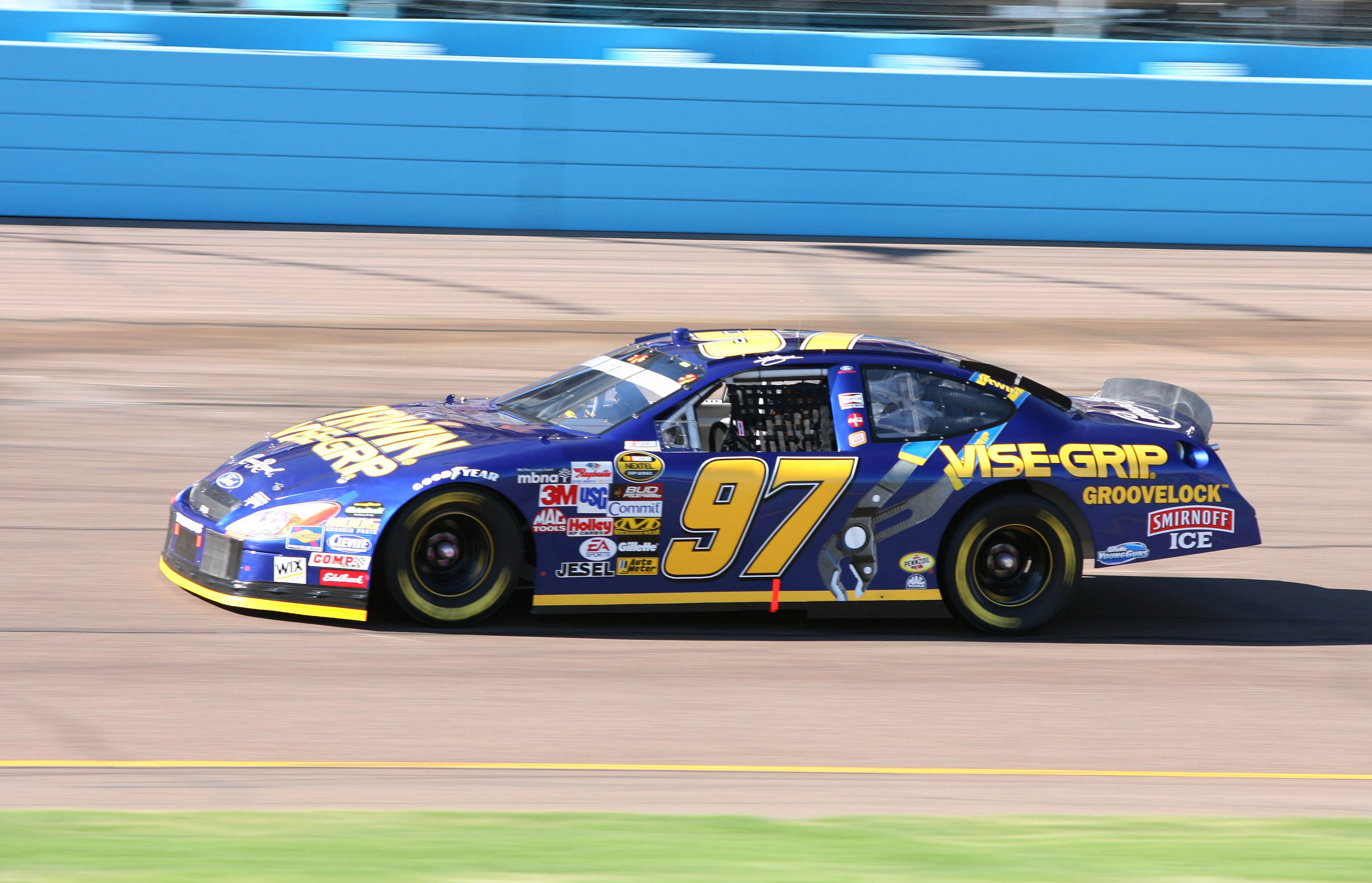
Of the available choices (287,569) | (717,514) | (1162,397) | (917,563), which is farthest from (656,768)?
(1162,397)

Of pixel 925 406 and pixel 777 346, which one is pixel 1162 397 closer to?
pixel 925 406

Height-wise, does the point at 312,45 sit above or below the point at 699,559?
above

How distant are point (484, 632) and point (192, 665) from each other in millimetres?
1191

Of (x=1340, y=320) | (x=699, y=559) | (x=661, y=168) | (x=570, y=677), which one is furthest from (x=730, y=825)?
(x=661, y=168)

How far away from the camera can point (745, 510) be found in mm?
6695

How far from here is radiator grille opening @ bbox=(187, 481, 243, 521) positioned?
6590 mm

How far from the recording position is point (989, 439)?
708cm

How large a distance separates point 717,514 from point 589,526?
55cm

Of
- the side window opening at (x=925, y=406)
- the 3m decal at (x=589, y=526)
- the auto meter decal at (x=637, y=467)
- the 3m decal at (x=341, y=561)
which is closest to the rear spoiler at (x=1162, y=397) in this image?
the side window opening at (x=925, y=406)

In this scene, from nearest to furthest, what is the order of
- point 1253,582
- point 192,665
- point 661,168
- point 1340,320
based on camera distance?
1. point 192,665
2. point 1253,582
3. point 1340,320
4. point 661,168

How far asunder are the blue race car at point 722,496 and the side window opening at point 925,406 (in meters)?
0.01

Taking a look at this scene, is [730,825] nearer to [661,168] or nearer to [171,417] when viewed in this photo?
[171,417]

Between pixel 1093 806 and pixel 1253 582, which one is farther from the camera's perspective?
pixel 1253 582

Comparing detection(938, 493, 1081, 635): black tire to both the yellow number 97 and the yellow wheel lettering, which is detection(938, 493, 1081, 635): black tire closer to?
the yellow wheel lettering
